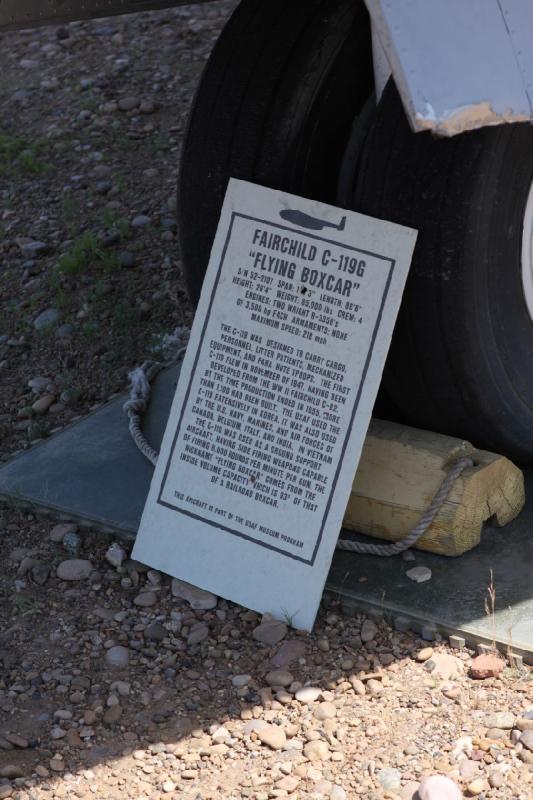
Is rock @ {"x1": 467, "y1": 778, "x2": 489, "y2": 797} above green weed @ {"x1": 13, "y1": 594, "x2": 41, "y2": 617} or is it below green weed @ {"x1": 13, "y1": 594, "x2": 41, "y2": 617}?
above

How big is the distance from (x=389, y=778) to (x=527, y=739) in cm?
27

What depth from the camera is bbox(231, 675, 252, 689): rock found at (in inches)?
93.5

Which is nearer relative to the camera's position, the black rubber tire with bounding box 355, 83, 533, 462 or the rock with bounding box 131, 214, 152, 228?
the black rubber tire with bounding box 355, 83, 533, 462

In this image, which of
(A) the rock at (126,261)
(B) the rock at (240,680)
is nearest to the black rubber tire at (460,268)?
(B) the rock at (240,680)

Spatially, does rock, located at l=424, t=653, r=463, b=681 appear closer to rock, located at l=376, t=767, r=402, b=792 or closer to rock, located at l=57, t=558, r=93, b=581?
rock, located at l=376, t=767, r=402, b=792

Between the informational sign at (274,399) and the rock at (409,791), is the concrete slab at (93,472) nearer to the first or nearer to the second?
the informational sign at (274,399)

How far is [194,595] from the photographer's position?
263 centimetres

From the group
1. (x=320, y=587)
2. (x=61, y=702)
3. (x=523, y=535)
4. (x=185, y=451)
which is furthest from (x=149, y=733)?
(x=523, y=535)

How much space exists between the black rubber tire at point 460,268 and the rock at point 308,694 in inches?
29.4

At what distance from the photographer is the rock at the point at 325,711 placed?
226 centimetres

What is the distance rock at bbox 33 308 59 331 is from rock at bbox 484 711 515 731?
2160 mm

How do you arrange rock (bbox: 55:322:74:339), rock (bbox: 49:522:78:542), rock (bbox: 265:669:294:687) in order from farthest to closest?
rock (bbox: 55:322:74:339) → rock (bbox: 49:522:78:542) → rock (bbox: 265:669:294:687)

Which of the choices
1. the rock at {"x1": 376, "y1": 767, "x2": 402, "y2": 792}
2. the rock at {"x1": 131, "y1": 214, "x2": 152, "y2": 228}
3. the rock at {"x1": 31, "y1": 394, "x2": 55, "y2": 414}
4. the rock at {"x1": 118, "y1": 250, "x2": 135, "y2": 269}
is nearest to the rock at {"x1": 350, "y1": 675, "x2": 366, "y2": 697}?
the rock at {"x1": 376, "y1": 767, "x2": 402, "y2": 792}

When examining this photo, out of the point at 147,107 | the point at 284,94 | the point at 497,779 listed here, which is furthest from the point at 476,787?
the point at 147,107
